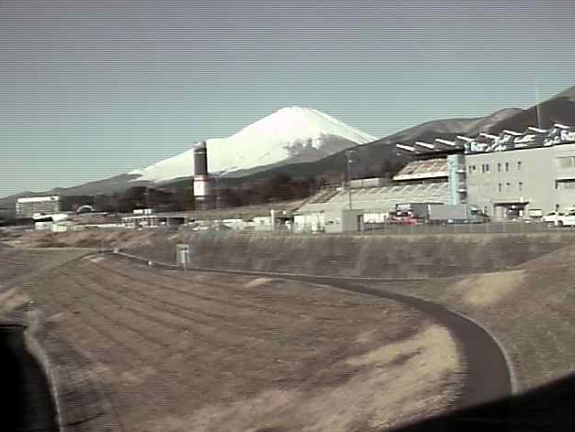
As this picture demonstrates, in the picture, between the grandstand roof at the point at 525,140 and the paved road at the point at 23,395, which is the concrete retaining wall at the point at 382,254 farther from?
the grandstand roof at the point at 525,140

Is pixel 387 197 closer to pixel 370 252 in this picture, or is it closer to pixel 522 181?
pixel 522 181

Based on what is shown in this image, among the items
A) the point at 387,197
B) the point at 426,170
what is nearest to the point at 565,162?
the point at 387,197

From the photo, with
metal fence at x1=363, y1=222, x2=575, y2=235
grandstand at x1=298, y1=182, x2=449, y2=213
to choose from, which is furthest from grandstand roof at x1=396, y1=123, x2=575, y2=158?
Answer: metal fence at x1=363, y1=222, x2=575, y2=235

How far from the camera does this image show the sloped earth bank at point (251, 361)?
51.2 feet

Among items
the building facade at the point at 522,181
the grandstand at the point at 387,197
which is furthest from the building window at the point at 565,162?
the grandstand at the point at 387,197

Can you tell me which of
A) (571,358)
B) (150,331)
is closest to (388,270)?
(150,331)

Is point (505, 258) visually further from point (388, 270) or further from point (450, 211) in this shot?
point (450, 211)

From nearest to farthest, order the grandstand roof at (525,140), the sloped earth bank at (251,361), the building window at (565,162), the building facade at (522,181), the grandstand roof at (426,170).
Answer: the sloped earth bank at (251,361) < the building window at (565,162) < the building facade at (522,181) < the grandstand roof at (525,140) < the grandstand roof at (426,170)

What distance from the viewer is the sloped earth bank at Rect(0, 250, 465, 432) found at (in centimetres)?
1562

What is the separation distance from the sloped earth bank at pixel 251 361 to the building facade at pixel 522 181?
19975mm

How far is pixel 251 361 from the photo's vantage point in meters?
23.4

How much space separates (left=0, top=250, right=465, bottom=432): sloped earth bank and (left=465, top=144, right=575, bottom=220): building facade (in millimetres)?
19975

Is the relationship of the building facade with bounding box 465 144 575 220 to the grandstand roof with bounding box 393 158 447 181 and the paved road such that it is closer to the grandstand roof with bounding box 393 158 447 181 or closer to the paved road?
the grandstand roof with bounding box 393 158 447 181

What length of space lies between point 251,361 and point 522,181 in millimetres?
31041
